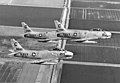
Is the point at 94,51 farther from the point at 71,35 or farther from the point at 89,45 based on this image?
the point at 71,35

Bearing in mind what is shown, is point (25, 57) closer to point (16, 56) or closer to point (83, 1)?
point (16, 56)

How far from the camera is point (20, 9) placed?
11219cm

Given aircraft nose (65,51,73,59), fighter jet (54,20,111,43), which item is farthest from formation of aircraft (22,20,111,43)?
aircraft nose (65,51,73,59)

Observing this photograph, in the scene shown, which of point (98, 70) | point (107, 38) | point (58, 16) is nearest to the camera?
point (98, 70)

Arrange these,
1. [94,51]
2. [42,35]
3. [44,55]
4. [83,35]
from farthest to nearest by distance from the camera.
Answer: [42,35] < [83,35] < [94,51] < [44,55]

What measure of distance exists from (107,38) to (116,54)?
8545mm

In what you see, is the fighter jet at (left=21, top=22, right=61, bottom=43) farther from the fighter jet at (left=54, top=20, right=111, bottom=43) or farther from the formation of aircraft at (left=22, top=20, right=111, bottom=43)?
the fighter jet at (left=54, top=20, right=111, bottom=43)

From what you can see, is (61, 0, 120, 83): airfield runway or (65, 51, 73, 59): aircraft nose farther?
(65, 51, 73, 59): aircraft nose

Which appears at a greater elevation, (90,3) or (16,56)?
(90,3)

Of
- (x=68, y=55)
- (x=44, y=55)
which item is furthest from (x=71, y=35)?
(x=44, y=55)

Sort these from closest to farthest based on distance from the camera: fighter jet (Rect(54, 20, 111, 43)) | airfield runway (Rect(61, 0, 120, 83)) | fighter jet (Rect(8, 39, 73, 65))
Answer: airfield runway (Rect(61, 0, 120, 83)), fighter jet (Rect(8, 39, 73, 65)), fighter jet (Rect(54, 20, 111, 43))

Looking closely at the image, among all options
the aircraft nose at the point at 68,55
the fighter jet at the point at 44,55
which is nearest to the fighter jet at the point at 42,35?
the fighter jet at the point at 44,55

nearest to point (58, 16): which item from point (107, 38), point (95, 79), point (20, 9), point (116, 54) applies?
point (20, 9)

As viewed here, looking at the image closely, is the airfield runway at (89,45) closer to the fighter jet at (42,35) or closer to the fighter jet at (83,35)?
the fighter jet at (83,35)
